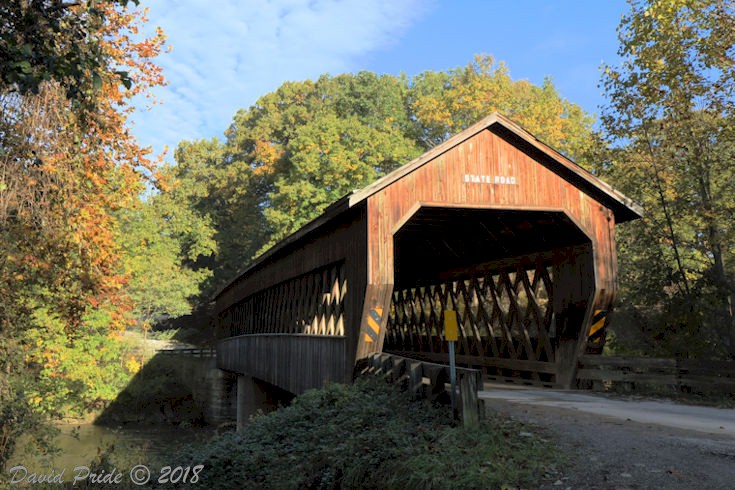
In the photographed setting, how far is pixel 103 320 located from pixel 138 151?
464 inches

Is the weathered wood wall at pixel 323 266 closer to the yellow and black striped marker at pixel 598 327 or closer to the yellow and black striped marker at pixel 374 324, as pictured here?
the yellow and black striped marker at pixel 374 324

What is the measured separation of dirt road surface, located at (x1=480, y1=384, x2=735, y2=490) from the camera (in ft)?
17.0

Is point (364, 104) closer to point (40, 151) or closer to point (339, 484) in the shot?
point (40, 151)

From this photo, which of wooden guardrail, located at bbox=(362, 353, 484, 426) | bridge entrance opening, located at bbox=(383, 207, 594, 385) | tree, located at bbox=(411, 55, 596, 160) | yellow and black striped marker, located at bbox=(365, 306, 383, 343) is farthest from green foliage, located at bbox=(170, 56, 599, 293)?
wooden guardrail, located at bbox=(362, 353, 484, 426)

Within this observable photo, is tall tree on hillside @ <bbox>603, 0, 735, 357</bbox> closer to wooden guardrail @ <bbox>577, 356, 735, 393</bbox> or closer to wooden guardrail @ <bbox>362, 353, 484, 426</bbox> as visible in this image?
wooden guardrail @ <bbox>577, 356, 735, 393</bbox>

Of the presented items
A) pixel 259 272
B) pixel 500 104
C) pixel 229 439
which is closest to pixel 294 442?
pixel 229 439

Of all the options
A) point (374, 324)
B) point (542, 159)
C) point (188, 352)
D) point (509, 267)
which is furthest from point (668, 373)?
point (188, 352)

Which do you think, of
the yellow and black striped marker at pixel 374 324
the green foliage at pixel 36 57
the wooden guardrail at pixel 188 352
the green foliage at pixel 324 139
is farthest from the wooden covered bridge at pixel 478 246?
the wooden guardrail at pixel 188 352

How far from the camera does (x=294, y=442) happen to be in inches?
329

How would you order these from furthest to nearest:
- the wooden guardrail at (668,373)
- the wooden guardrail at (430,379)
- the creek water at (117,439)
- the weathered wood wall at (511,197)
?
the creek water at (117,439)
the weathered wood wall at (511,197)
the wooden guardrail at (668,373)
the wooden guardrail at (430,379)

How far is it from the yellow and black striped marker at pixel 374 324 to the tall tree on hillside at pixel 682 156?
7283 millimetres

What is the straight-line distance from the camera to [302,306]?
673 inches

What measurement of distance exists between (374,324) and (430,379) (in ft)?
10.1

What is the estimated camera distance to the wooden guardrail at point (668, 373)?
10445mm
